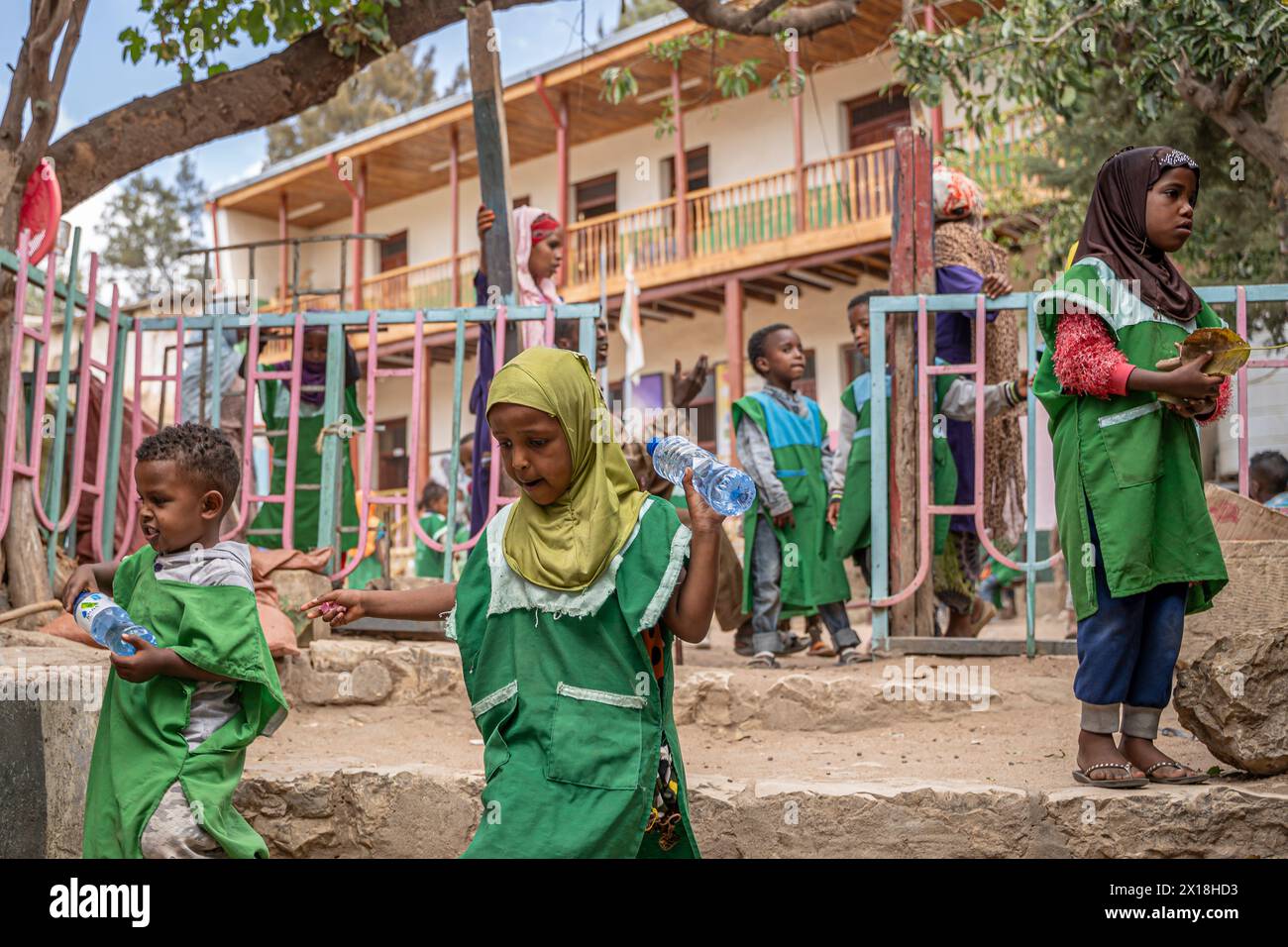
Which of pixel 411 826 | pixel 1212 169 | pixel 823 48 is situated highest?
pixel 823 48

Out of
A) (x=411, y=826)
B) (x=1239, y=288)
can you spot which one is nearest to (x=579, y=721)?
(x=411, y=826)

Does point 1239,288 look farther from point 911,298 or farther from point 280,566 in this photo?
point 280,566

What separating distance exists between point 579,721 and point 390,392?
18.5 m

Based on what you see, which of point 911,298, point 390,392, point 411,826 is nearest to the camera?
point 411,826

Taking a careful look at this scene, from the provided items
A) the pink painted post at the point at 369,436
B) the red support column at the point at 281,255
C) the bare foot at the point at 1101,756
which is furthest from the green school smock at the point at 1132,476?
the red support column at the point at 281,255

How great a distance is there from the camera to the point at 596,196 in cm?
1870

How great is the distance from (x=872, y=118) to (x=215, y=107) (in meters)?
11.3

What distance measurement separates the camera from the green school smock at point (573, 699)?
2.31m

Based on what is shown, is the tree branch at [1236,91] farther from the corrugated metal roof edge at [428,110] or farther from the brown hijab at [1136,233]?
the corrugated metal roof edge at [428,110]

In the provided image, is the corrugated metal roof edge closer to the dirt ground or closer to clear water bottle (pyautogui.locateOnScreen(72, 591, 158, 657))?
the dirt ground

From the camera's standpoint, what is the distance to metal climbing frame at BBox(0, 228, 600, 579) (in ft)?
16.6

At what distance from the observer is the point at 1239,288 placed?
15.5 ft

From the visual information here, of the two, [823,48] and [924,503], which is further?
[823,48]
